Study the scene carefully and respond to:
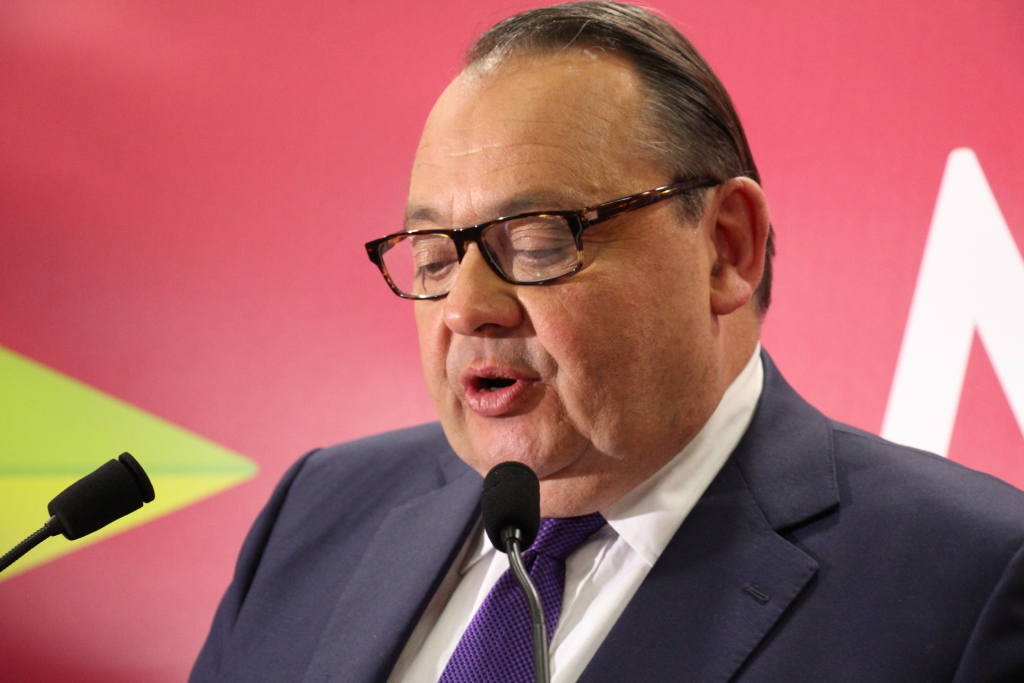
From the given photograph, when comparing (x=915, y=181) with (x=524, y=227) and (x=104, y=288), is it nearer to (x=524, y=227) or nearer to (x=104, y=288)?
(x=524, y=227)

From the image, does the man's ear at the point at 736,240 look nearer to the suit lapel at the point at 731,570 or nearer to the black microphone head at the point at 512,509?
the suit lapel at the point at 731,570

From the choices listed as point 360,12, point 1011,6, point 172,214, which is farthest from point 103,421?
point 1011,6

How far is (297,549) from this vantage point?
153 cm

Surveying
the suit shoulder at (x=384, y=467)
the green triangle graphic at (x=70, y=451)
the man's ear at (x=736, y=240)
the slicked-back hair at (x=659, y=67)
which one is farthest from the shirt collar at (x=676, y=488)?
the green triangle graphic at (x=70, y=451)

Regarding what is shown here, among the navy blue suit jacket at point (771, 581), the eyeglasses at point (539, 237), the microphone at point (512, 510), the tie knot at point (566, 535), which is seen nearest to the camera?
the microphone at point (512, 510)

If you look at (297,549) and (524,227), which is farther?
(297,549)

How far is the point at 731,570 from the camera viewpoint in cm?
111

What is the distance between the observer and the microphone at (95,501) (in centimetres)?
94

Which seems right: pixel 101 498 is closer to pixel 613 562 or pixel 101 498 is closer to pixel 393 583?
pixel 393 583

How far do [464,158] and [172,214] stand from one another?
124 cm

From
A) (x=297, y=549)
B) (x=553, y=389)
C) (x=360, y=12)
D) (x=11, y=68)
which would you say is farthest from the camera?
(x=360, y=12)

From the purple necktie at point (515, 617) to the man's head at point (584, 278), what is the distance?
0.17ft

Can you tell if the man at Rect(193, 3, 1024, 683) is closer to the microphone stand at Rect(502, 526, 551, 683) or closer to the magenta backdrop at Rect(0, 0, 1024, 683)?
the microphone stand at Rect(502, 526, 551, 683)

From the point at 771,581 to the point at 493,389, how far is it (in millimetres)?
414
